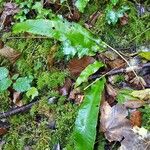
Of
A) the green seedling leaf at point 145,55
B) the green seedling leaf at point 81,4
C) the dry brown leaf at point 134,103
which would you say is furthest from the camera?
the green seedling leaf at point 81,4

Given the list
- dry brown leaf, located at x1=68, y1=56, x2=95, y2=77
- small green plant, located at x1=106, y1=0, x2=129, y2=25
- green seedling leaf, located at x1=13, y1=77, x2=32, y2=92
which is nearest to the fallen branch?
dry brown leaf, located at x1=68, y1=56, x2=95, y2=77

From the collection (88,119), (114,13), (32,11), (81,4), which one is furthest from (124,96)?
(32,11)

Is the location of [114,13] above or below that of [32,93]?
above

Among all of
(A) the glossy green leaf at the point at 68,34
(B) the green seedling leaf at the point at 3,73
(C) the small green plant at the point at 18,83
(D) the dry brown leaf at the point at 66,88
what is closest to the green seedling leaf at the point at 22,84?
(C) the small green plant at the point at 18,83

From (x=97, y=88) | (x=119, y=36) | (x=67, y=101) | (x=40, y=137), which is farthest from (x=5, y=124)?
(x=119, y=36)

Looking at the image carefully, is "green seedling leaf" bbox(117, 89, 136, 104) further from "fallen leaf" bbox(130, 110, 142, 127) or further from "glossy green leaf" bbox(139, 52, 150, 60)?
"glossy green leaf" bbox(139, 52, 150, 60)

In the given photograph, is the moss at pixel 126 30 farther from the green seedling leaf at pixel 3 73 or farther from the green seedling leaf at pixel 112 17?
the green seedling leaf at pixel 3 73

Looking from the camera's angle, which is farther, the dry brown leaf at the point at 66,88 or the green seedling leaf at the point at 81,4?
the green seedling leaf at the point at 81,4

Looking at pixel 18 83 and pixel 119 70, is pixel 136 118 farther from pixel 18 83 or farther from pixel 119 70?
pixel 18 83
